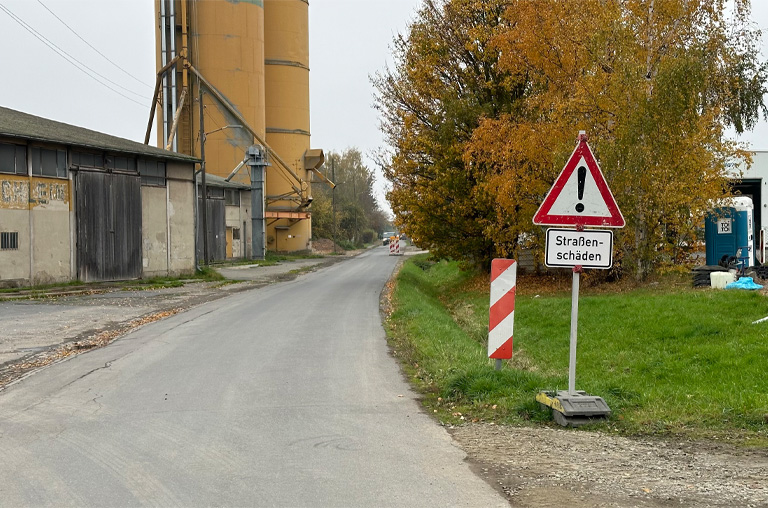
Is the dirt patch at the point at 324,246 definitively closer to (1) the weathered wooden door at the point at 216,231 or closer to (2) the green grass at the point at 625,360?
(1) the weathered wooden door at the point at 216,231

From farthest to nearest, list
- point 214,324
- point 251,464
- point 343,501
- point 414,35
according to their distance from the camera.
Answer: point 414,35 < point 214,324 < point 251,464 < point 343,501

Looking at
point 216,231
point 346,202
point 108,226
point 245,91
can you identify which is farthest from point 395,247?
point 108,226

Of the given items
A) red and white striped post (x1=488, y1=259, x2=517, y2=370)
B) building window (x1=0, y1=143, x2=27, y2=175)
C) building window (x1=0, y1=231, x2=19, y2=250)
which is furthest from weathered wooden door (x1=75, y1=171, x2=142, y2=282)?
red and white striped post (x1=488, y1=259, x2=517, y2=370)

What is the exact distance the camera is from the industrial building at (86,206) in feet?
86.1

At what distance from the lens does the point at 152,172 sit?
1292 inches

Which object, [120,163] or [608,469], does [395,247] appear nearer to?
[120,163]

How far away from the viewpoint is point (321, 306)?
21.2 m

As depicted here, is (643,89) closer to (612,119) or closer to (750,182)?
(612,119)

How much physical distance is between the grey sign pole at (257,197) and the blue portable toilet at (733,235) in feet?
116

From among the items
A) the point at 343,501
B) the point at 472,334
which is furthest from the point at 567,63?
the point at 343,501

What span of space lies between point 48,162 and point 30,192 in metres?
1.43

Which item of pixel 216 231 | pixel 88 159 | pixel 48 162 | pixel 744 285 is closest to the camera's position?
pixel 744 285

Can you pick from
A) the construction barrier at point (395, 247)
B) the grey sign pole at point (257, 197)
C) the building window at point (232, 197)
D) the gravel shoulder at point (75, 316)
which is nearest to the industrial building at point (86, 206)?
the gravel shoulder at point (75, 316)

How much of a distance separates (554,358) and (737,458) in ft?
27.3
